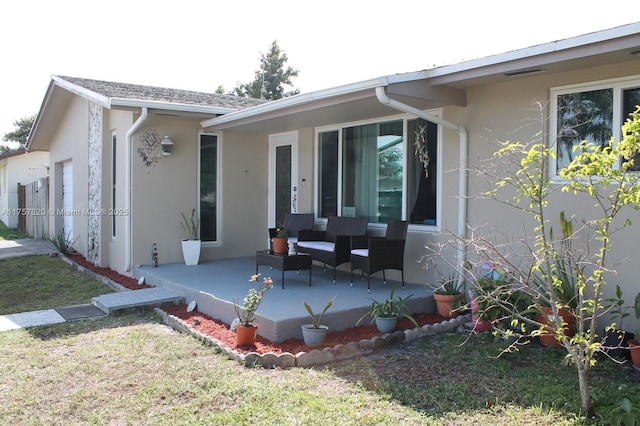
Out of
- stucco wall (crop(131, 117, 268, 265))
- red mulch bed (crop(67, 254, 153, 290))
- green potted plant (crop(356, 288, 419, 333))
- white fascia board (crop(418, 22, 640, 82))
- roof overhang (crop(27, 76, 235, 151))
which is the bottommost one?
red mulch bed (crop(67, 254, 153, 290))

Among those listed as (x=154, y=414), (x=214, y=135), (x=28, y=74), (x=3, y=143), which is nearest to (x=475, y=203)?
(x=154, y=414)

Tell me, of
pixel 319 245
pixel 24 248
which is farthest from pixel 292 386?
pixel 24 248

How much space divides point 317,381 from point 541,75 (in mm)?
4015

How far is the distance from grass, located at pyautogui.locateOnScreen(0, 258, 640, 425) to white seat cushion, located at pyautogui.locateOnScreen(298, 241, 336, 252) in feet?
7.99

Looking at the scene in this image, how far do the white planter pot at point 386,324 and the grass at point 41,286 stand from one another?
441 centimetres

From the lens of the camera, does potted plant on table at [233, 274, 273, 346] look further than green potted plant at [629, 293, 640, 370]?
Yes

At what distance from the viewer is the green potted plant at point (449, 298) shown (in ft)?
20.1

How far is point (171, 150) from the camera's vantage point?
29.5 feet

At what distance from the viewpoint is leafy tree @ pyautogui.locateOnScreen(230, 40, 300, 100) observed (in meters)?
34.7

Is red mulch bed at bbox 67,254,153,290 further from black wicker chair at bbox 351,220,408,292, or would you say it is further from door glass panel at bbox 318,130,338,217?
black wicker chair at bbox 351,220,408,292

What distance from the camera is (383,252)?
21.8 ft

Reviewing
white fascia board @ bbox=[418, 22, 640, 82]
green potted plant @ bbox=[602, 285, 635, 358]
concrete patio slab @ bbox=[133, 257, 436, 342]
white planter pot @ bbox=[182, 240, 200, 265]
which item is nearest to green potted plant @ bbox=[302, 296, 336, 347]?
concrete patio slab @ bbox=[133, 257, 436, 342]

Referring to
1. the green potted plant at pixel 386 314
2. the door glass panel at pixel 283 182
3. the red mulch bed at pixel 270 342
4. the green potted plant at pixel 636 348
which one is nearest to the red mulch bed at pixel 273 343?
the red mulch bed at pixel 270 342

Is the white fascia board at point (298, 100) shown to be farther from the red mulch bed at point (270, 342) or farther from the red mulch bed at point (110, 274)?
the red mulch bed at point (110, 274)
